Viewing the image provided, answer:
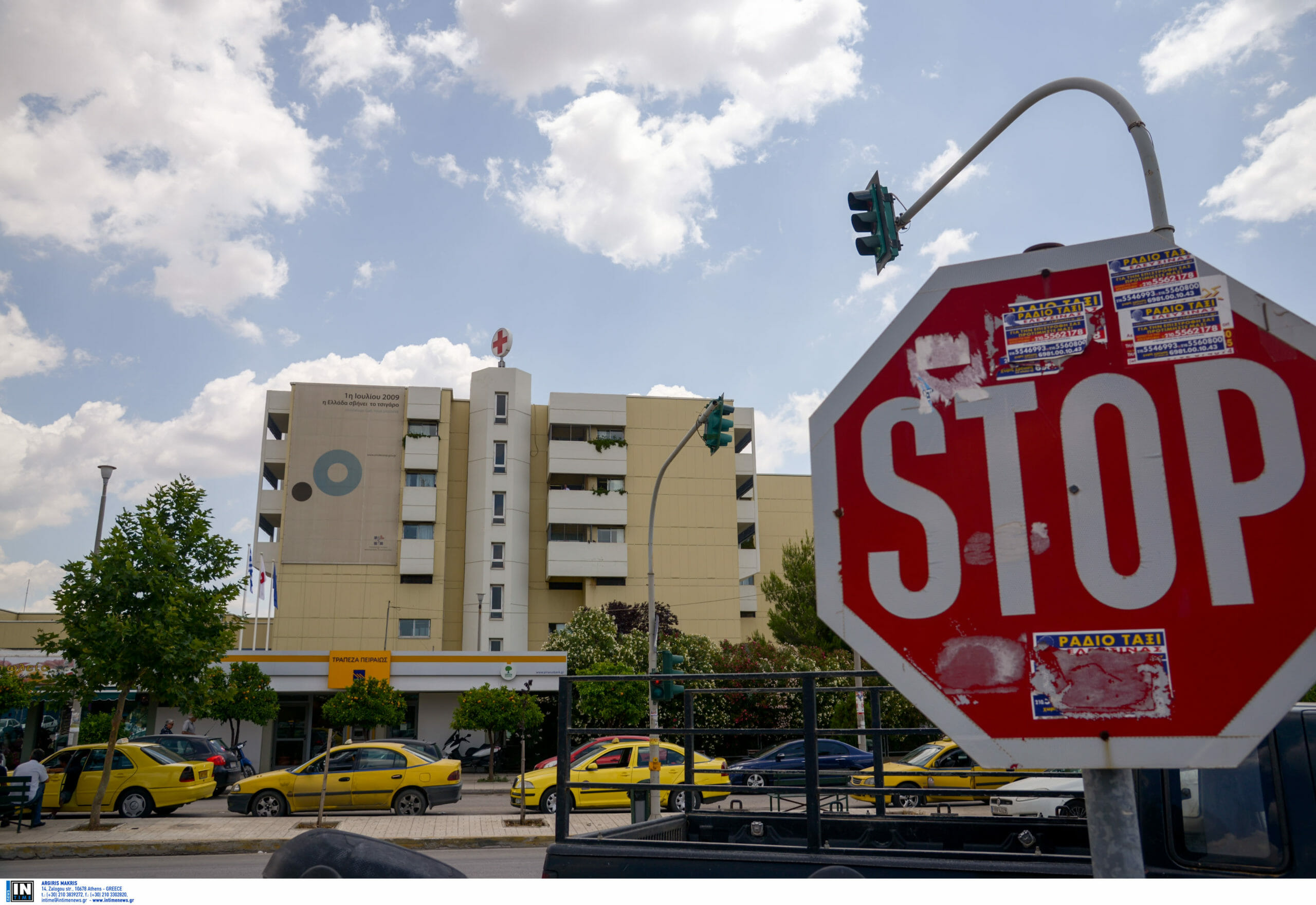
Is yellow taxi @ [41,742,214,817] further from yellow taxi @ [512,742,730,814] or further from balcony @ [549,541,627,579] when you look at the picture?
balcony @ [549,541,627,579]

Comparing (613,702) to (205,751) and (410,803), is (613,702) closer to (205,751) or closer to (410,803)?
(410,803)

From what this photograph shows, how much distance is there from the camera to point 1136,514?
1.35 m

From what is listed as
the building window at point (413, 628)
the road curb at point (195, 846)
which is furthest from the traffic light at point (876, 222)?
the building window at point (413, 628)

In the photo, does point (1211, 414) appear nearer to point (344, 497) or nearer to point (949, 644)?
point (949, 644)

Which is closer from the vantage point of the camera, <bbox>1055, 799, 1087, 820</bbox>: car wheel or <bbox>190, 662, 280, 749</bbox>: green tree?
<bbox>1055, 799, 1087, 820</bbox>: car wheel

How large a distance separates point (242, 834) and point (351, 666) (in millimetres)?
19680

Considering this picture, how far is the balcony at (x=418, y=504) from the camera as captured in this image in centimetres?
4541

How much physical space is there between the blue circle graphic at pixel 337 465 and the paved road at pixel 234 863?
108ft

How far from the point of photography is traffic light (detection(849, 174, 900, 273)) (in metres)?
8.05

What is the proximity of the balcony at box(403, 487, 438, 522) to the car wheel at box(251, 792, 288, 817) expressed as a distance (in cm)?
2755

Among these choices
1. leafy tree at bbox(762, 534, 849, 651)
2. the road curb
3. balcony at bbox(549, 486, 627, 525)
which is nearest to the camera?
the road curb

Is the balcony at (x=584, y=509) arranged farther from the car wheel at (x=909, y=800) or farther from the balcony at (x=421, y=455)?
the car wheel at (x=909, y=800)

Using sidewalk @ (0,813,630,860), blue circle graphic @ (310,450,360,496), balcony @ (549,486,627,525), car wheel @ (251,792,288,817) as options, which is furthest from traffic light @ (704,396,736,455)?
blue circle graphic @ (310,450,360,496)

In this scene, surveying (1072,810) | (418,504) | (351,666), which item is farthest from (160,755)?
(418,504)
